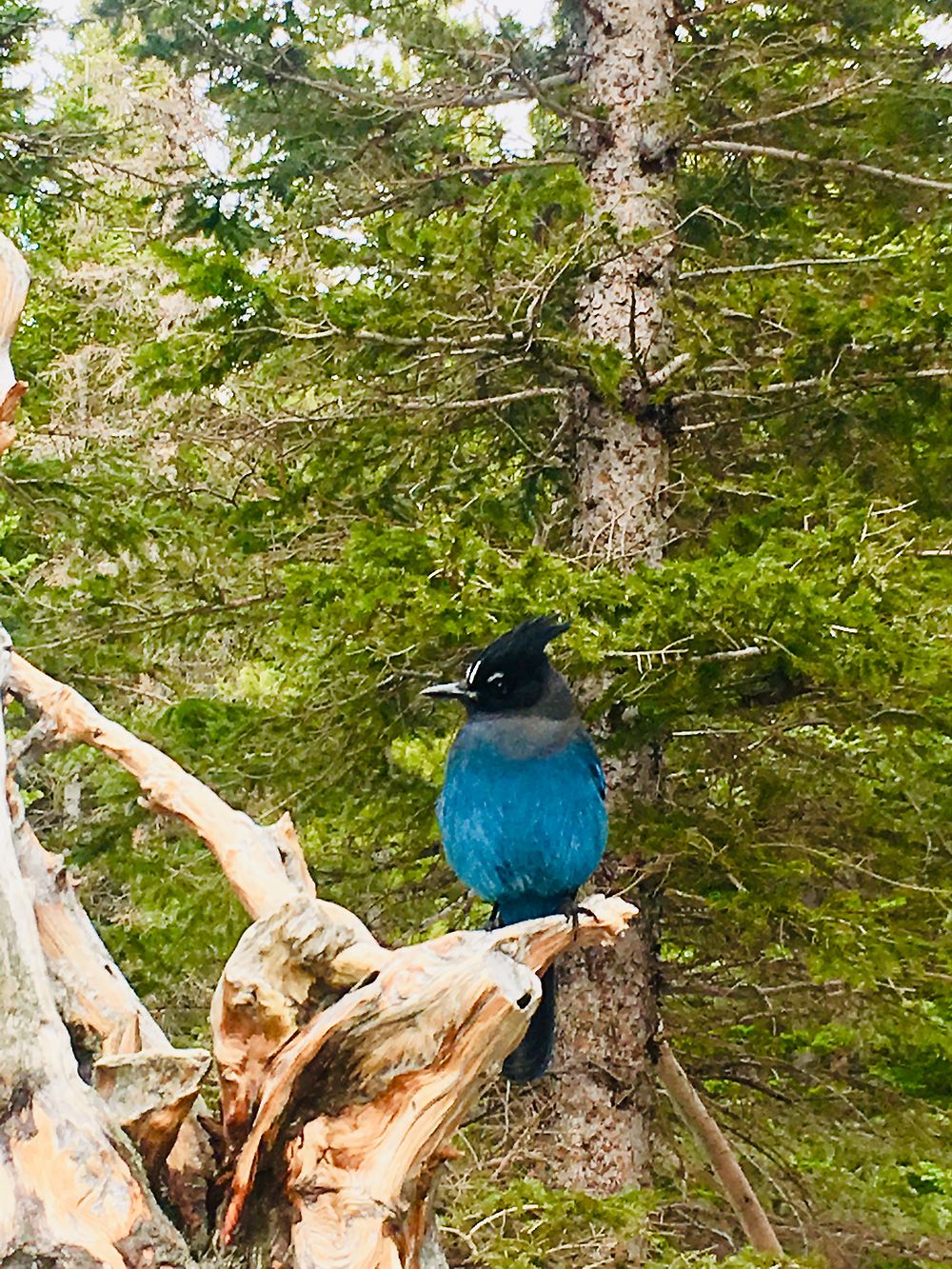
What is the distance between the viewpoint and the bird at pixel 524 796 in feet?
11.8

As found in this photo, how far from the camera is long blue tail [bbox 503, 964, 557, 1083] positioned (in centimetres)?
357

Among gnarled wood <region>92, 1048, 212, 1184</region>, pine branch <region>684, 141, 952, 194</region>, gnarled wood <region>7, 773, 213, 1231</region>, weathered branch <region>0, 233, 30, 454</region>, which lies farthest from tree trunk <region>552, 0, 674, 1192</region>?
gnarled wood <region>92, 1048, 212, 1184</region>

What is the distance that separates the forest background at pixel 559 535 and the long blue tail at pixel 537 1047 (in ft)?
2.94

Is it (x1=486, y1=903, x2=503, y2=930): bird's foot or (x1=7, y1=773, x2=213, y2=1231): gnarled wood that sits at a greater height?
(x1=7, y1=773, x2=213, y2=1231): gnarled wood

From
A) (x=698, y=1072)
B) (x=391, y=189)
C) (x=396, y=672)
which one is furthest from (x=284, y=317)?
(x=698, y=1072)

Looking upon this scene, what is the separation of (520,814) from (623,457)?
2.94 meters

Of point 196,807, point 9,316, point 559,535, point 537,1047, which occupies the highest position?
point 9,316

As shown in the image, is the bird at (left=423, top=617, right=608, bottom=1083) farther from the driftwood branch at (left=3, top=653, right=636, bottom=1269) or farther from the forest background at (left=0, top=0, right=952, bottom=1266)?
the driftwood branch at (left=3, top=653, right=636, bottom=1269)

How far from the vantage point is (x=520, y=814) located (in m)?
3.59

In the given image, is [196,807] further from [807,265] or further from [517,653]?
[807,265]

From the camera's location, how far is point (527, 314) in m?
5.07

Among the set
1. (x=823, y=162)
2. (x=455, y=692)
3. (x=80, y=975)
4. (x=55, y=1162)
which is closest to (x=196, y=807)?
(x=80, y=975)

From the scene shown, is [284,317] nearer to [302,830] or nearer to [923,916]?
[302,830]

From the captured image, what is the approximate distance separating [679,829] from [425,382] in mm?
2609
